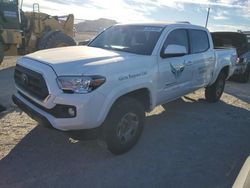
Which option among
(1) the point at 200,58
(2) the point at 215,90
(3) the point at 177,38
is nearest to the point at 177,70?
(3) the point at 177,38

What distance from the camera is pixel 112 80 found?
4055 mm

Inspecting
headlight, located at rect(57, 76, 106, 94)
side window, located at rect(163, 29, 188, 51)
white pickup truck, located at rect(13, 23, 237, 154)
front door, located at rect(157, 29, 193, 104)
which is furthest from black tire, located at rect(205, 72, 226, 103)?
headlight, located at rect(57, 76, 106, 94)

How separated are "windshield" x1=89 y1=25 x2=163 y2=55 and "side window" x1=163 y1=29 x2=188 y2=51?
201 millimetres

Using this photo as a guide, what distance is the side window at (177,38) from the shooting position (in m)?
5.38

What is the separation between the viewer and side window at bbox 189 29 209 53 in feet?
20.7

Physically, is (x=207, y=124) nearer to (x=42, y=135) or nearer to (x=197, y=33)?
(x=197, y=33)

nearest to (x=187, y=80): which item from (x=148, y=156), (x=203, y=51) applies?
(x=203, y=51)

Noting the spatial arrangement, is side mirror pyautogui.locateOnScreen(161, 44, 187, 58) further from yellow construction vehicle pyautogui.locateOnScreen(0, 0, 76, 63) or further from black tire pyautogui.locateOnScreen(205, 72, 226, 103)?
yellow construction vehicle pyautogui.locateOnScreen(0, 0, 76, 63)

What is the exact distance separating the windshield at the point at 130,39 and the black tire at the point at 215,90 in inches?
123

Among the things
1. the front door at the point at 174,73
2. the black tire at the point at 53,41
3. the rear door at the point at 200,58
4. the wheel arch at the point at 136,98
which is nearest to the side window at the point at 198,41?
the rear door at the point at 200,58

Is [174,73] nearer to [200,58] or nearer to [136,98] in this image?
[136,98]

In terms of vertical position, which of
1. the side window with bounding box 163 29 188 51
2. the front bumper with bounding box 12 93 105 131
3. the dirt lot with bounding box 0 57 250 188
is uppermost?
the side window with bounding box 163 29 188 51

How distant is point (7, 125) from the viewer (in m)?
5.44

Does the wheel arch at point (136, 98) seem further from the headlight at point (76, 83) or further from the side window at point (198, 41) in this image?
the side window at point (198, 41)
